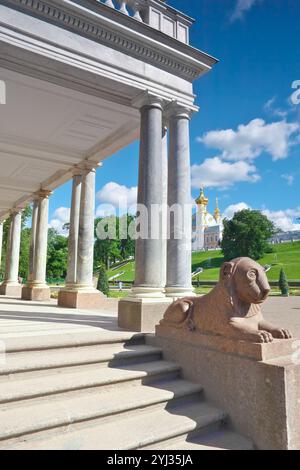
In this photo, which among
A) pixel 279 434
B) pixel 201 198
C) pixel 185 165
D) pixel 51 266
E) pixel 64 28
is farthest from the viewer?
pixel 201 198

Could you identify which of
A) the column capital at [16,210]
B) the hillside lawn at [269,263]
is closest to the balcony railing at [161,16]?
the column capital at [16,210]

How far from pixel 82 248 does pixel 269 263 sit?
81.6 meters

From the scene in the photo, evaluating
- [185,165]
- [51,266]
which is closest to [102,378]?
[185,165]

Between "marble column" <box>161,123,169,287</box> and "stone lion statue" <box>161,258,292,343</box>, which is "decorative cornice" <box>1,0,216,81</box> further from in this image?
"stone lion statue" <box>161,258,292,343</box>

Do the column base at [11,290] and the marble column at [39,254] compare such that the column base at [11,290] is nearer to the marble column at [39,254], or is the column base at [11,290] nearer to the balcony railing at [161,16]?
the marble column at [39,254]

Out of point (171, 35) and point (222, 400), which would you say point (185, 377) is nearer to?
point (222, 400)

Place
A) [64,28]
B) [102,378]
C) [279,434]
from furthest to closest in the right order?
[64,28] → [102,378] → [279,434]

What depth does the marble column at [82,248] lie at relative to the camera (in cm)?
1335

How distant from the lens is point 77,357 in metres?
5.18

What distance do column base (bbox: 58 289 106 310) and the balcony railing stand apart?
9.60 metres

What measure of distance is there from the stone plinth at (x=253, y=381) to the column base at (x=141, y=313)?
168 centimetres

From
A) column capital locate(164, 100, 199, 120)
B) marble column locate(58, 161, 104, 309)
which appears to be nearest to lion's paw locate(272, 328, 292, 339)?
column capital locate(164, 100, 199, 120)

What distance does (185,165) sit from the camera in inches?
335

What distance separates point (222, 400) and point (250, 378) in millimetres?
696
